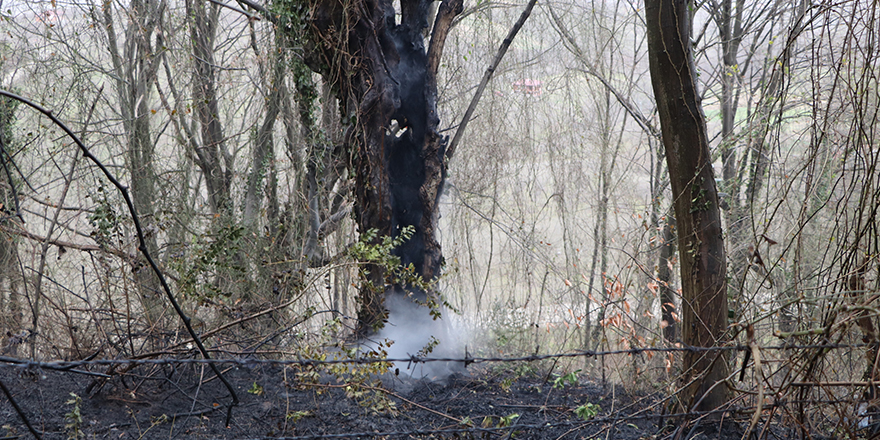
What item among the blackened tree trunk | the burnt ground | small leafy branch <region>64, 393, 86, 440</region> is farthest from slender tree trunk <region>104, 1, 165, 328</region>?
the blackened tree trunk

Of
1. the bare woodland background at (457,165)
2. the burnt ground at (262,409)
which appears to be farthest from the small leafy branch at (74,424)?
the bare woodland background at (457,165)

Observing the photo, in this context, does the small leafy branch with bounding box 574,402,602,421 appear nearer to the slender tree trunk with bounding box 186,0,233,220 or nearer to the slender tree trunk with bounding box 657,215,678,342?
the slender tree trunk with bounding box 657,215,678,342

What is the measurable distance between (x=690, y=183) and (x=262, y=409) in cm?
266

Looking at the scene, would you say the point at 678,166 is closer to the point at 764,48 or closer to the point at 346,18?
the point at 346,18

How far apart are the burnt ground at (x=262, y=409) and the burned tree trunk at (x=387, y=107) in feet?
2.55

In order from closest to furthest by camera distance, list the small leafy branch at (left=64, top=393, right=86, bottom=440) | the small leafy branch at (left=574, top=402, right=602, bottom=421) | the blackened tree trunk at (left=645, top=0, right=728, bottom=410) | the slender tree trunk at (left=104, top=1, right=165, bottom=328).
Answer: the small leafy branch at (left=64, top=393, right=86, bottom=440) → the blackened tree trunk at (left=645, top=0, right=728, bottom=410) → the small leafy branch at (left=574, top=402, right=602, bottom=421) → the slender tree trunk at (left=104, top=1, right=165, bottom=328)

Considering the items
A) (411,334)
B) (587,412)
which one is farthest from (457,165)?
(587,412)

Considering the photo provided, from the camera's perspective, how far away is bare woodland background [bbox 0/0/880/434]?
4523 millimetres

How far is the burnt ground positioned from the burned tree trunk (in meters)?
0.78

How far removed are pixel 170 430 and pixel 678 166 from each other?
2842mm

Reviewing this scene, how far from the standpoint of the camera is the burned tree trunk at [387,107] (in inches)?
169

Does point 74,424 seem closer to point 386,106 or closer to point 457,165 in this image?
point 386,106

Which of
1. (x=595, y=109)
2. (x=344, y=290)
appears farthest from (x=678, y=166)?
(x=595, y=109)

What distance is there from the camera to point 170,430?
2.82 meters
